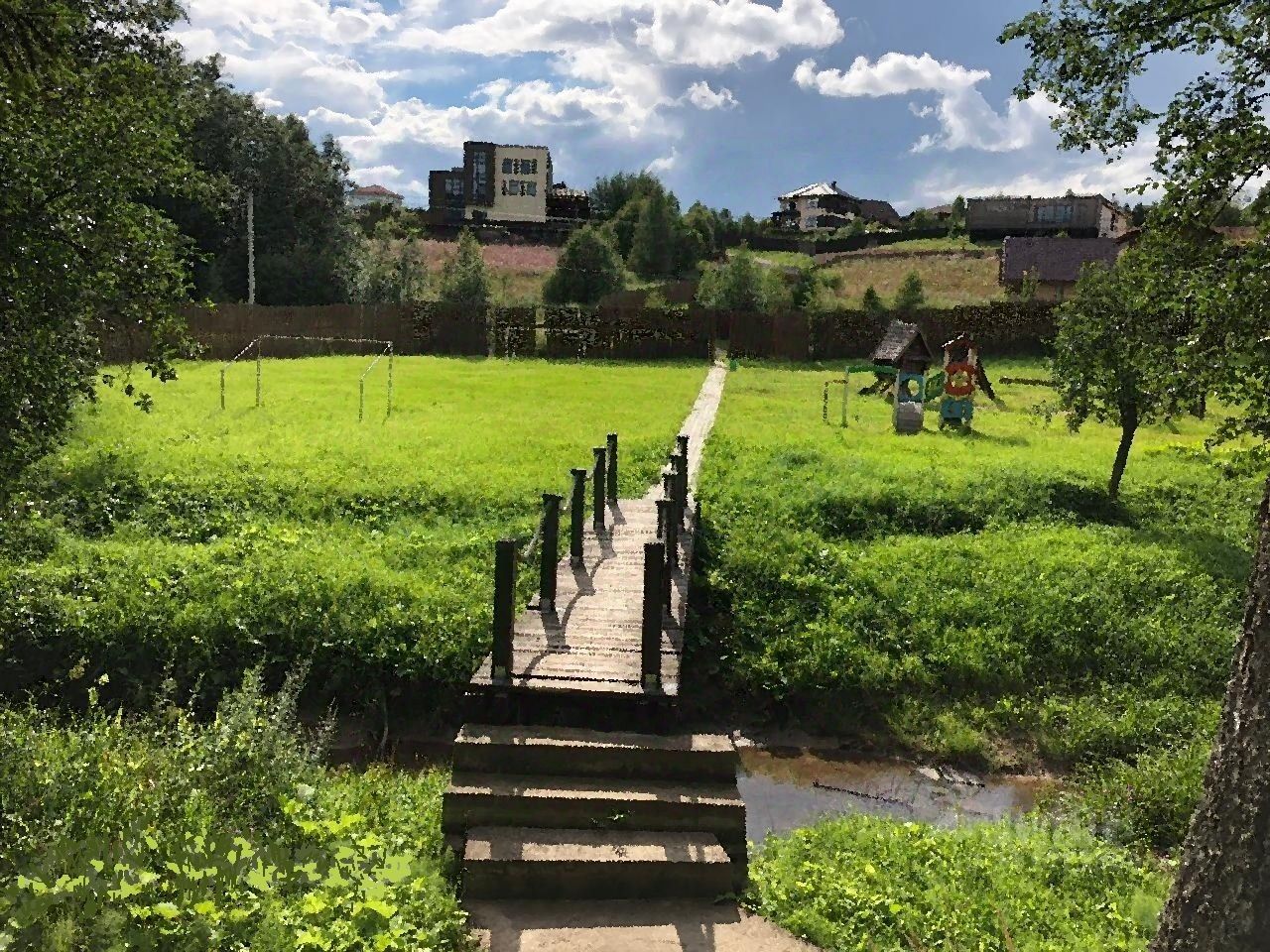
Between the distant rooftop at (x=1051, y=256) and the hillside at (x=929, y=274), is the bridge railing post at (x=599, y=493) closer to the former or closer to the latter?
the distant rooftop at (x=1051, y=256)

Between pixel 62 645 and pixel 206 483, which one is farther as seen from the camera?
pixel 206 483

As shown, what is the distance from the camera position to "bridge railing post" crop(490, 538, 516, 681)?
24.5 ft

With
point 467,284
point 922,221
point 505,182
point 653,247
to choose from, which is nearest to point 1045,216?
point 922,221

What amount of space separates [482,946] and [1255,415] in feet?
24.6

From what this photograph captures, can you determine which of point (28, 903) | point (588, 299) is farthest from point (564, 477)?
point (588, 299)

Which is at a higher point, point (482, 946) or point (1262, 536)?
point (1262, 536)

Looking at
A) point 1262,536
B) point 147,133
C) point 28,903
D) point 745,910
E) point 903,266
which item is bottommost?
point 745,910

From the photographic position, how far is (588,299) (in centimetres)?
5144

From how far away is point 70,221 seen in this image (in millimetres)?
7184

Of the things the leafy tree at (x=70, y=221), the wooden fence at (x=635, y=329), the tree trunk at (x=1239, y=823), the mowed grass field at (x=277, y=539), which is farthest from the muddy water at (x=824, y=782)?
the wooden fence at (x=635, y=329)

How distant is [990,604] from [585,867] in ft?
26.2

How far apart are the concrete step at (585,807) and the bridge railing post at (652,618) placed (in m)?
0.85

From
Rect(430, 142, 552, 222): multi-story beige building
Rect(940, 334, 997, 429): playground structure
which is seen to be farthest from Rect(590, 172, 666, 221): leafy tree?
Rect(940, 334, 997, 429): playground structure

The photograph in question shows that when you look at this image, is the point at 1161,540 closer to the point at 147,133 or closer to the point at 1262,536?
the point at 1262,536
